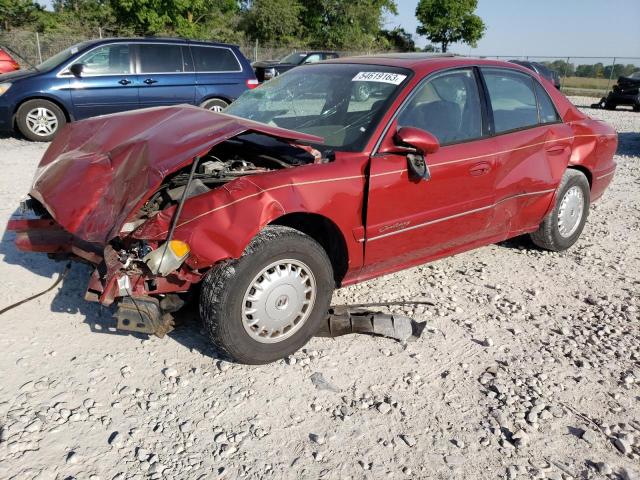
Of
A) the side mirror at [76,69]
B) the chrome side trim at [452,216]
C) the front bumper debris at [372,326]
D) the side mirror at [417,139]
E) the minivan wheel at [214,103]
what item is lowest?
the front bumper debris at [372,326]

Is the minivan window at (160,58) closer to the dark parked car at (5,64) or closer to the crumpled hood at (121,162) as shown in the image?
the dark parked car at (5,64)

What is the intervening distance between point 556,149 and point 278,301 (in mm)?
2835

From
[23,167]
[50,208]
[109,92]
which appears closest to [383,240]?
[50,208]

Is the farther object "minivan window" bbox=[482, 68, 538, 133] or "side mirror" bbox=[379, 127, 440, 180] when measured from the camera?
"minivan window" bbox=[482, 68, 538, 133]

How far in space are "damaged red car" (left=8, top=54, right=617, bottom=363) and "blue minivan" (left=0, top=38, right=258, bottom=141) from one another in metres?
5.96

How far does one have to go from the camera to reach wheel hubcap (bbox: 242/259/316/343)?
9.78 ft

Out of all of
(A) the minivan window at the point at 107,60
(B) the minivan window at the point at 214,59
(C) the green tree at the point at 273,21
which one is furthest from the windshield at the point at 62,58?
(C) the green tree at the point at 273,21

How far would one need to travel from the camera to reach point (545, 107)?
4582mm

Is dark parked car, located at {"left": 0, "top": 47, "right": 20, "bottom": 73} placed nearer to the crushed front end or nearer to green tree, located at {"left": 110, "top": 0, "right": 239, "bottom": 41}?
the crushed front end

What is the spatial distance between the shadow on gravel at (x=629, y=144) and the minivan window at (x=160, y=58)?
8.66 meters

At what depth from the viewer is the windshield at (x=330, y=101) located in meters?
Result: 3.54

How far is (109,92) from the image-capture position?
9320 mm

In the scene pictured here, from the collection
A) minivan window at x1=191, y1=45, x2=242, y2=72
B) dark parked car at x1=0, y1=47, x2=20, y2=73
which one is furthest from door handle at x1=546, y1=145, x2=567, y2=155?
dark parked car at x1=0, y1=47, x2=20, y2=73

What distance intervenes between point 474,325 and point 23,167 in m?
6.36
